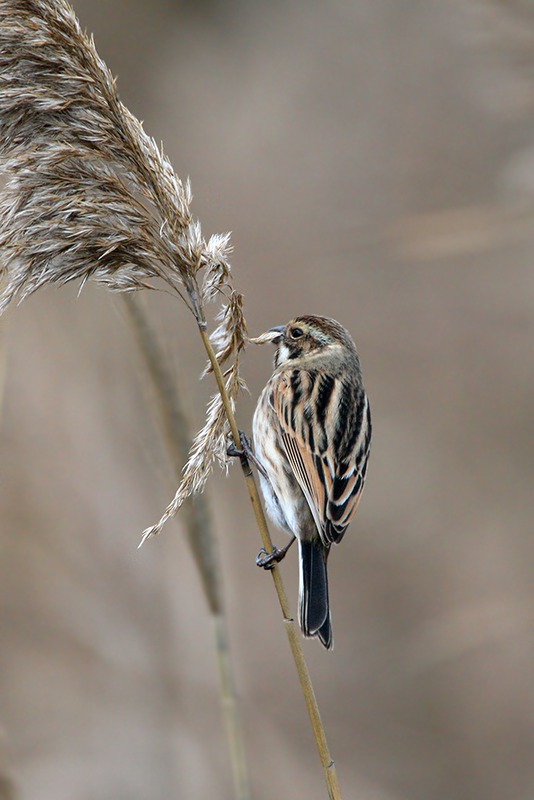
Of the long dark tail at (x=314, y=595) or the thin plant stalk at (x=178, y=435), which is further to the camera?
the long dark tail at (x=314, y=595)

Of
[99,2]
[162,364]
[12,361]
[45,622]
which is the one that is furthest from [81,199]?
[99,2]

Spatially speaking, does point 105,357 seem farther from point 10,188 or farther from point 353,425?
point 10,188

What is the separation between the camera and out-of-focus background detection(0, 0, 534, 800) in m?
3.12

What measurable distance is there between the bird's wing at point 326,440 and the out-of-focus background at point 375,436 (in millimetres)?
336

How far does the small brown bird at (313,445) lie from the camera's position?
2.57 metres

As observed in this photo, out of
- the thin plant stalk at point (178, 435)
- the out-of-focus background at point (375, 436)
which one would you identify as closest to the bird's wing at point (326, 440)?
the out-of-focus background at point (375, 436)

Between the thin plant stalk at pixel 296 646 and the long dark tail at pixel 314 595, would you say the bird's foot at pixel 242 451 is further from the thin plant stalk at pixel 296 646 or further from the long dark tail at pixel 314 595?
the long dark tail at pixel 314 595

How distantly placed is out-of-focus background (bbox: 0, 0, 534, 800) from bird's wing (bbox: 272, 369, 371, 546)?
1.10 ft

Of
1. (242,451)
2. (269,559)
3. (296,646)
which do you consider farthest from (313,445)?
(296,646)

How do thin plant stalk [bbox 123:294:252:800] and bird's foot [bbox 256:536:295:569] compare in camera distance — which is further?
thin plant stalk [bbox 123:294:252:800]

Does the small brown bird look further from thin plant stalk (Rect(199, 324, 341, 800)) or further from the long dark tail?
thin plant stalk (Rect(199, 324, 341, 800))

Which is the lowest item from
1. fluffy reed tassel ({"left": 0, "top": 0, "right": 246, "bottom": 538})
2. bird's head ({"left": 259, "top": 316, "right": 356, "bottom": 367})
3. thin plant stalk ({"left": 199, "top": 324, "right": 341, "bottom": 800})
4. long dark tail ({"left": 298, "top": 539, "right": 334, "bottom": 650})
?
long dark tail ({"left": 298, "top": 539, "right": 334, "bottom": 650})

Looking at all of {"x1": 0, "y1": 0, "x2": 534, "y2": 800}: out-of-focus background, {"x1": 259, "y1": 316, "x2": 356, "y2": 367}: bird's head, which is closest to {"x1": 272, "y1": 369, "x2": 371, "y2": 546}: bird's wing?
{"x1": 259, "y1": 316, "x2": 356, "y2": 367}: bird's head

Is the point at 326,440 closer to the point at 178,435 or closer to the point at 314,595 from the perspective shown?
the point at 314,595
